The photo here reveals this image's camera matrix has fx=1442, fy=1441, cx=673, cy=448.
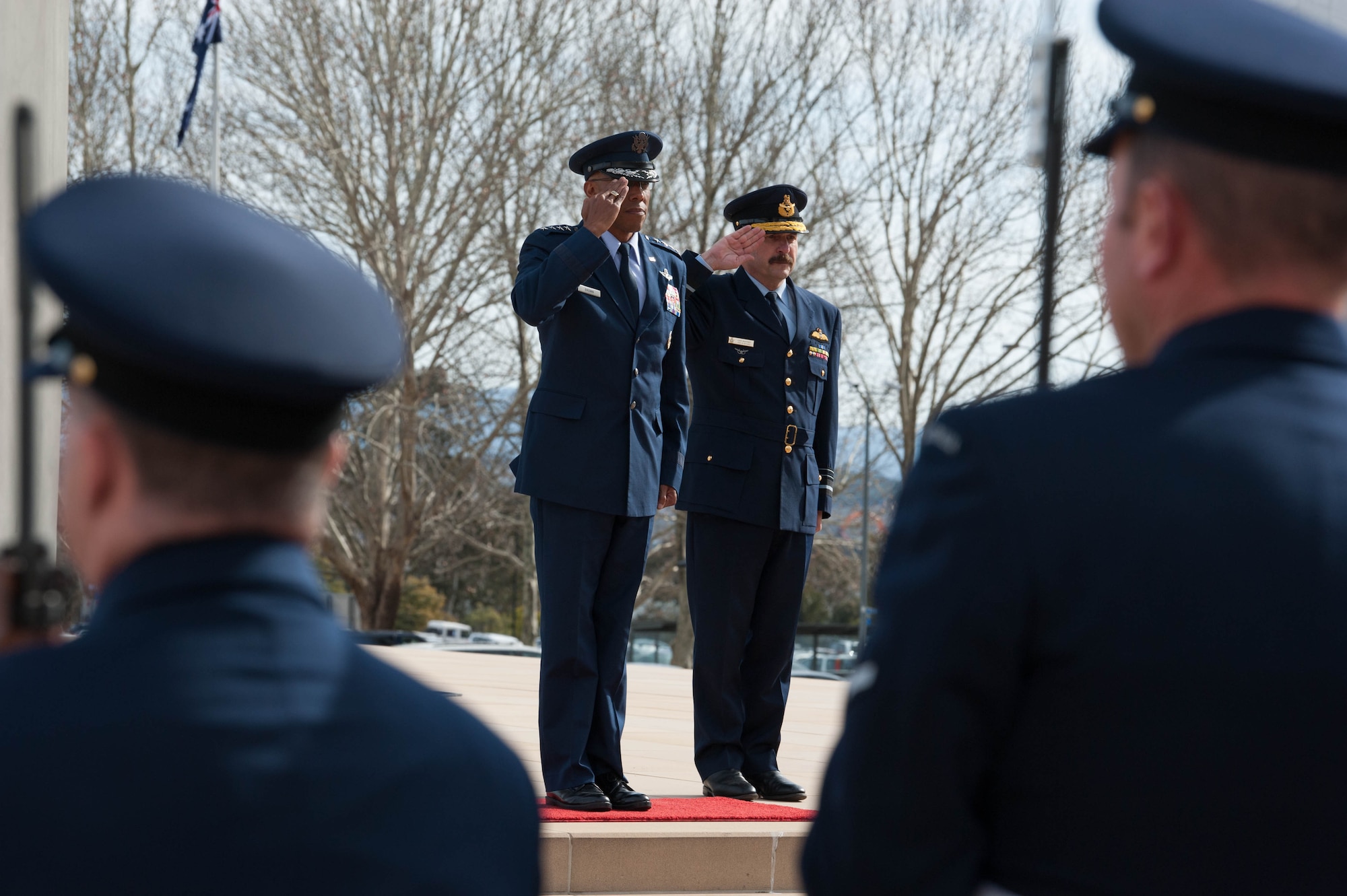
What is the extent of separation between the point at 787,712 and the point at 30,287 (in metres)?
7.52

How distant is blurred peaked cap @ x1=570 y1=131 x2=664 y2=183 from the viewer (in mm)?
4445

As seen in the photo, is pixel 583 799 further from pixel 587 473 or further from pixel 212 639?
pixel 212 639

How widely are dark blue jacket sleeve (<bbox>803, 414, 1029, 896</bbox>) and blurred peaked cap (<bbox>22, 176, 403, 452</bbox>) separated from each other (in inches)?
18.4

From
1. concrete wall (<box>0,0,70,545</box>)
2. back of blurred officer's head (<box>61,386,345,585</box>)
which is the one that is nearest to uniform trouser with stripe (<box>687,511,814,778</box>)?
concrete wall (<box>0,0,70,545</box>)

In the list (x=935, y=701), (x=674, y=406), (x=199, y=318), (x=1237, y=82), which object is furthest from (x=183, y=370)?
(x=674, y=406)

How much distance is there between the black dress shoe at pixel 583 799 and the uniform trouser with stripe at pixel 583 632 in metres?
0.02

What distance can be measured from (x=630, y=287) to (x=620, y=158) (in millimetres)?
399

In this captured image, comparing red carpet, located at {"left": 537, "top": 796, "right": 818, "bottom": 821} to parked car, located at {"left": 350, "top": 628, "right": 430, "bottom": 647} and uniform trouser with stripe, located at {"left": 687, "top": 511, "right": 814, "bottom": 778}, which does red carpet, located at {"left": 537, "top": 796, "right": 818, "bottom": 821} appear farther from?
parked car, located at {"left": 350, "top": 628, "right": 430, "bottom": 647}

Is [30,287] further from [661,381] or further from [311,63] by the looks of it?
[311,63]

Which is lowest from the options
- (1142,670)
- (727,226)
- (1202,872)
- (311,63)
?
(1202,872)

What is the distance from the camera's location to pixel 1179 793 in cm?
113

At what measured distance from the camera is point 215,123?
1759cm

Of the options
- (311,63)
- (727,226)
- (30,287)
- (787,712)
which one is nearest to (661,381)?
(30,287)

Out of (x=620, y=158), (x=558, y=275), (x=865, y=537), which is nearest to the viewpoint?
(x=558, y=275)
